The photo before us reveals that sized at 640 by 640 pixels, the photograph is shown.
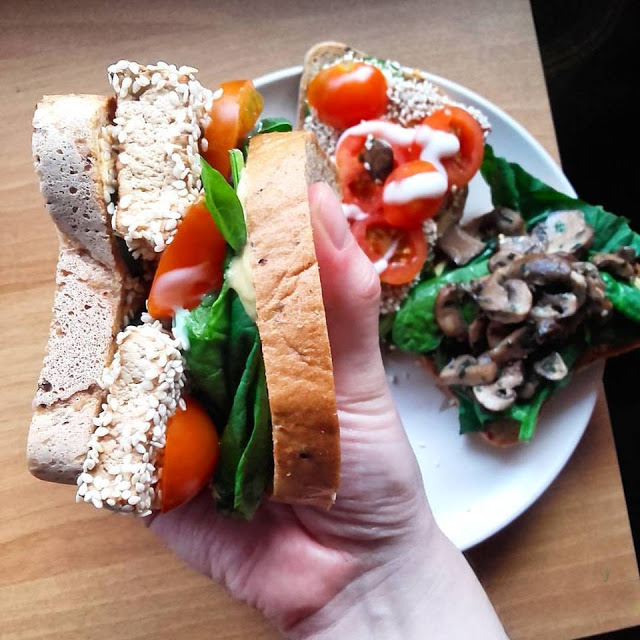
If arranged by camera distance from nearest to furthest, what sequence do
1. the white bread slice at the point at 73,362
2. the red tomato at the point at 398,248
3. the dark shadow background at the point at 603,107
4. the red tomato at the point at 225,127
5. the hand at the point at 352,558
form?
the white bread slice at the point at 73,362 → the red tomato at the point at 225,127 → the hand at the point at 352,558 → the red tomato at the point at 398,248 → the dark shadow background at the point at 603,107

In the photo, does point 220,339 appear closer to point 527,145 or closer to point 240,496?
point 240,496

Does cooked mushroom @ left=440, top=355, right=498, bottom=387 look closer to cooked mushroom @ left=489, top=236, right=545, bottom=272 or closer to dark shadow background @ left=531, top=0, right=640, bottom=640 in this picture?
cooked mushroom @ left=489, top=236, right=545, bottom=272

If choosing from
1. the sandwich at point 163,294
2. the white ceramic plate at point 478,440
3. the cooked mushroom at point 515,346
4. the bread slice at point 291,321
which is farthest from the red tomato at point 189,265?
the cooked mushroom at point 515,346

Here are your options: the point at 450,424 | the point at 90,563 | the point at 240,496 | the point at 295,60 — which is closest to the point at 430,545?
the point at 450,424

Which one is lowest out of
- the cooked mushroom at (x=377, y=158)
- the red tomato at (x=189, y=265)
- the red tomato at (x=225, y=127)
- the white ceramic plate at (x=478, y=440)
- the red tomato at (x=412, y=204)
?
the white ceramic plate at (x=478, y=440)

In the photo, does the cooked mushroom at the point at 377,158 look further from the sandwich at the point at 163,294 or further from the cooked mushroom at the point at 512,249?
the sandwich at the point at 163,294

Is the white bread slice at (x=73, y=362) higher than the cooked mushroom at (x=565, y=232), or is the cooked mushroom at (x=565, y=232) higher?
the white bread slice at (x=73, y=362)

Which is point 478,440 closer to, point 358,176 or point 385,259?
point 385,259
